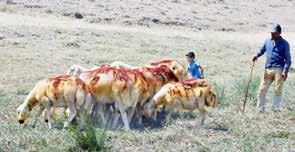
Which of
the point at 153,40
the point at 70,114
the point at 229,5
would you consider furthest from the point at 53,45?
the point at 229,5

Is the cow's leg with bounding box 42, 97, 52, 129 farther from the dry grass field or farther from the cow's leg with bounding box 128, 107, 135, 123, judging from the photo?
the cow's leg with bounding box 128, 107, 135, 123

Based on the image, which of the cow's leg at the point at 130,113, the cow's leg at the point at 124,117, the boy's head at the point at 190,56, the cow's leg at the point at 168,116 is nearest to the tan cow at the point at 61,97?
the cow's leg at the point at 124,117

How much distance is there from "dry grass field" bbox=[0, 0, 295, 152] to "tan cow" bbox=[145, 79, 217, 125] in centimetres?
35

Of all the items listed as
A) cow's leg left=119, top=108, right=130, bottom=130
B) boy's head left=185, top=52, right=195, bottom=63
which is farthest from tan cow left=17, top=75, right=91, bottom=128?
boy's head left=185, top=52, right=195, bottom=63

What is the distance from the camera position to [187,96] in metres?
11.4

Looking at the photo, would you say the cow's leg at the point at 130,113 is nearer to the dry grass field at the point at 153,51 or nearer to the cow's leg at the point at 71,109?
the dry grass field at the point at 153,51

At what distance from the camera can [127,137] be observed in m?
9.99

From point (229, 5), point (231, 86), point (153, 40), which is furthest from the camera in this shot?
point (229, 5)

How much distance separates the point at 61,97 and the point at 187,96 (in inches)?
86.1

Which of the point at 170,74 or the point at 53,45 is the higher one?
the point at 170,74

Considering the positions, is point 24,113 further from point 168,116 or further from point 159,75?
point 159,75

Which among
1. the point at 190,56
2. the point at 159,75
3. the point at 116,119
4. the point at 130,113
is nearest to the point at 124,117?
the point at 116,119

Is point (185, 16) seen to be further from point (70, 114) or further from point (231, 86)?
point (70, 114)

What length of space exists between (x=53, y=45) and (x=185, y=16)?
47.6 ft
